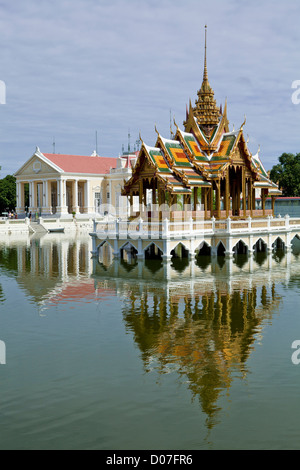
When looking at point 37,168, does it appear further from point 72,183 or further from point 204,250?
point 204,250

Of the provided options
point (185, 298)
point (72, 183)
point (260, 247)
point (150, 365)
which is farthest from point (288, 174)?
point (150, 365)

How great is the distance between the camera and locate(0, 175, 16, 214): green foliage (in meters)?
84.6

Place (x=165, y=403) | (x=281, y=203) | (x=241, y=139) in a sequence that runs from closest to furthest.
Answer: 1. (x=165, y=403)
2. (x=241, y=139)
3. (x=281, y=203)

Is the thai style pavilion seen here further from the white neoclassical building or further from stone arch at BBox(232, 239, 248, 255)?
the white neoclassical building

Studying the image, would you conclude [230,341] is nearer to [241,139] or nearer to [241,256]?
[241,256]

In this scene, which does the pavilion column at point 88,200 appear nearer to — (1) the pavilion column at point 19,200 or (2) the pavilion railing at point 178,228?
(1) the pavilion column at point 19,200

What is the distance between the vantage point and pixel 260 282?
20.8 meters

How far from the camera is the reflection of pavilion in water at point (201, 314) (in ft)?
33.6

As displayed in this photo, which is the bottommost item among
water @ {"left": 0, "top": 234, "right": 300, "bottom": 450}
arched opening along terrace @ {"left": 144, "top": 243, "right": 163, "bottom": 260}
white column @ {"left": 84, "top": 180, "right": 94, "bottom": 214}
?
water @ {"left": 0, "top": 234, "right": 300, "bottom": 450}

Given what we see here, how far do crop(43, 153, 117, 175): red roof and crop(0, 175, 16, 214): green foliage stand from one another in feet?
53.8

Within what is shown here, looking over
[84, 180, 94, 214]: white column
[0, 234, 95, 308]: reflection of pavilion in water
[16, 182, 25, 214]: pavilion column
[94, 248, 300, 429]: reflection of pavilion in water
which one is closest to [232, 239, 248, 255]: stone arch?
[94, 248, 300, 429]: reflection of pavilion in water

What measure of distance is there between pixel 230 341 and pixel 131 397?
4.03m

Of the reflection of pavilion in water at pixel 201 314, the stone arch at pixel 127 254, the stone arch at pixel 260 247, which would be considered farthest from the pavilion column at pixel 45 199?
the reflection of pavilion in water at pixel 201 314
